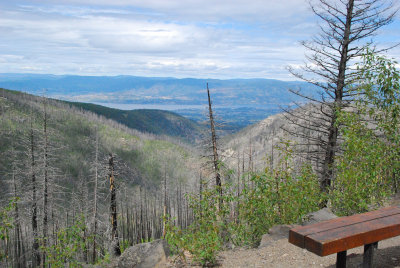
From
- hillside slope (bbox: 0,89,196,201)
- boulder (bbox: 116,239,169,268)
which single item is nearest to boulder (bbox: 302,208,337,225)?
boulder (bbox: 116,239,169,268)

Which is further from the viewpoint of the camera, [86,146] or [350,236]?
[86,146]

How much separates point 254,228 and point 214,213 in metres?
1.87

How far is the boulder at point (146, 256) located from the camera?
7836 millimetres

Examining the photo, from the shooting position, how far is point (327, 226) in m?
4.66

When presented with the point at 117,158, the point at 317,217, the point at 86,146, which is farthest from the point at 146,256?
the point at 86,146

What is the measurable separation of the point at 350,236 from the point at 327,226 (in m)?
0.34

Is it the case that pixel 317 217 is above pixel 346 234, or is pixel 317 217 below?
below

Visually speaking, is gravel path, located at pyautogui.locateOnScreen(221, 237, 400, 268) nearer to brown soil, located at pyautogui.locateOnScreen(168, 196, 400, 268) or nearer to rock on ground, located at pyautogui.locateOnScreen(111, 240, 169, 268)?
brown soil, located at pyautogui.locateOnScreen(168, 196, 400, 268)

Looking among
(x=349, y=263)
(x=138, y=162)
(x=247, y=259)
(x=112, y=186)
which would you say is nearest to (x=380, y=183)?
(x=349, y=263)

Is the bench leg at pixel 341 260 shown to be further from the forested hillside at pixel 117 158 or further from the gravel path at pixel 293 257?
the forested hillside at pixel 117 158

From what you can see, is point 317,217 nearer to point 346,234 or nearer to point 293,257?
point 293,257

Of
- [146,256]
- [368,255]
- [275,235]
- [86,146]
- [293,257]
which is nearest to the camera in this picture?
[368,255]

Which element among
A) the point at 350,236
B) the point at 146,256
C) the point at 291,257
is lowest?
the point at 146,256

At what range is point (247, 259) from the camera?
7391 millimetres
